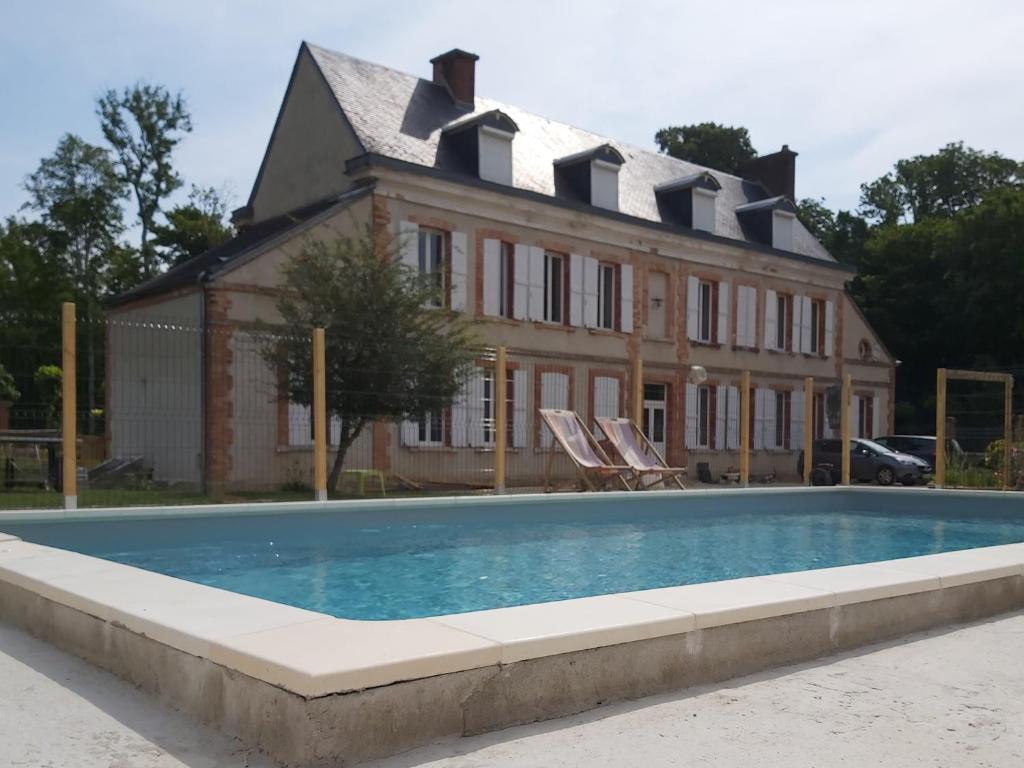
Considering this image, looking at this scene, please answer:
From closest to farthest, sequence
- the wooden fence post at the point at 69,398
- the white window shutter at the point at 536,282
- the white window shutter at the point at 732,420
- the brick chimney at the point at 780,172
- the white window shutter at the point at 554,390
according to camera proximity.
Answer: the wooden fence post at the point at 69,398, the white window shutter at the point at 554,390, the white window shutter at the point at 536,282, the white window shutter at the point at 732,420, the brick chimney at the point at 780,172

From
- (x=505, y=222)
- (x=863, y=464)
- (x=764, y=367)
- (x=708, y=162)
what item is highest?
(x=708, y=162)

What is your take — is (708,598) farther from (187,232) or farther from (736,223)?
(187,232)

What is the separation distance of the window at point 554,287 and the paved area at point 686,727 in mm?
18125

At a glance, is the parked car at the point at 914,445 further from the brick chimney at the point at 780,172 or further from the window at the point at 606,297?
the brick chimney at the point at 780,172

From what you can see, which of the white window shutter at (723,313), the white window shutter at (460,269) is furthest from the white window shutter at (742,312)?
the white window shutter at (460,269)

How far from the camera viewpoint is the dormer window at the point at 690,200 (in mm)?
24766

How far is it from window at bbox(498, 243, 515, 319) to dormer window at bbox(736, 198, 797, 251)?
937 cm

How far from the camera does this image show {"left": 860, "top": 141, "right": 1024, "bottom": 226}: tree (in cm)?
4428

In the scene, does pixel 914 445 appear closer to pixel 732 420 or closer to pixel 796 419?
pixel 796 419

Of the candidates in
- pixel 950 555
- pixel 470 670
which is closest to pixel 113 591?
pixel 470 670

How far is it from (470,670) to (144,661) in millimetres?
1214

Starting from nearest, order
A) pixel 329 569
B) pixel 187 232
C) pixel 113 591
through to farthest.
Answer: pixel 113 591
pixel 329 569
pixel 187 232

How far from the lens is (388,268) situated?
1424 cm

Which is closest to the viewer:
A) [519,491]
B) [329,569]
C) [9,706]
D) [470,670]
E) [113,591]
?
[470,670]
